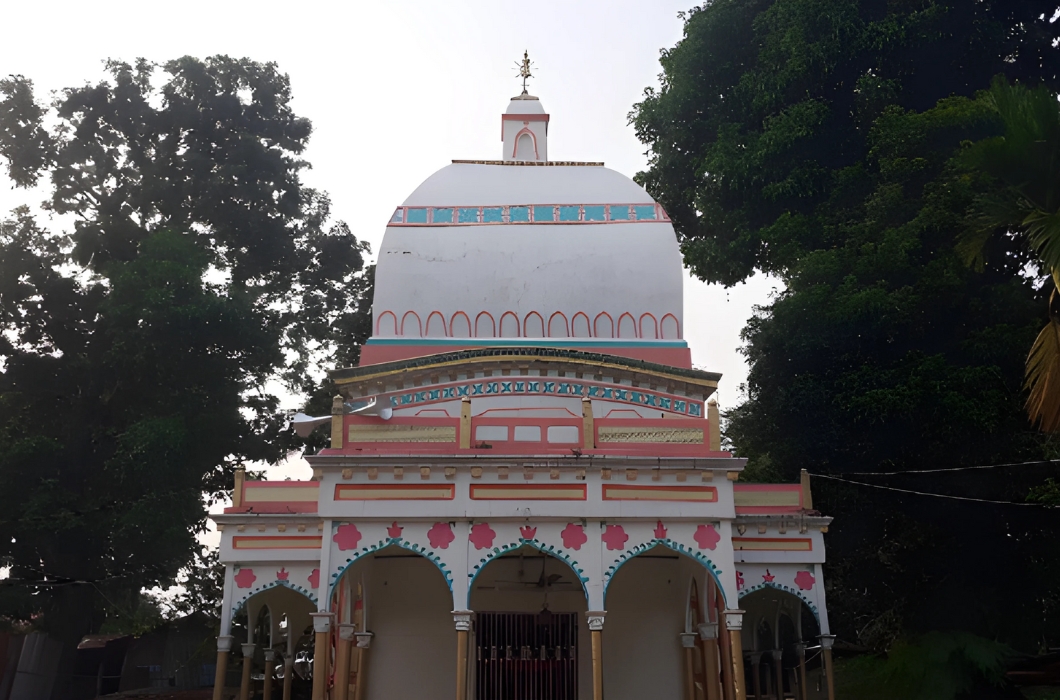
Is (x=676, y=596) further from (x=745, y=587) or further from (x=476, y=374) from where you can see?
(x=476, y=374)

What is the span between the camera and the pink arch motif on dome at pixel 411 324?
663 inches

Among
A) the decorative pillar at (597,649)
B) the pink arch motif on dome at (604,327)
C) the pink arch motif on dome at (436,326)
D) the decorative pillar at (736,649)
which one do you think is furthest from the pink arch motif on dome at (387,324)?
the decorative pillar at (736,649)

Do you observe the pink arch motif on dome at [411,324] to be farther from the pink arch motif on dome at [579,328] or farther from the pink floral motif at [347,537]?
the pink floral motif at [347,537]

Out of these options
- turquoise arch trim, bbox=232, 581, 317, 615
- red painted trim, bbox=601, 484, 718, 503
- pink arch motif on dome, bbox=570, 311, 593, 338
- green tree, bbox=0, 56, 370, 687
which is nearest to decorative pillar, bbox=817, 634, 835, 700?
red painted trim, bbox=601, 484, 718, 503

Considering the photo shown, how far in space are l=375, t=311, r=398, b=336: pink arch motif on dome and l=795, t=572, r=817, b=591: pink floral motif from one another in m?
7.54

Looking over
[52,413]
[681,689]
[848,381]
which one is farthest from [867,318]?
[52,413]

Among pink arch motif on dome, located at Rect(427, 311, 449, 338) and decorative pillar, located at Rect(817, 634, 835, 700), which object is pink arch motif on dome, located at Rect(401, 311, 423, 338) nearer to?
pink arch motif on dome, located at Rect(427, 311, 449, 338)

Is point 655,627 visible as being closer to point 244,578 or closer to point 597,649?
point 597,649

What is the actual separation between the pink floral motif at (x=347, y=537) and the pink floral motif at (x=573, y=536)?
2.71m

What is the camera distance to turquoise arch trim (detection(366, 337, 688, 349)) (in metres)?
16.6

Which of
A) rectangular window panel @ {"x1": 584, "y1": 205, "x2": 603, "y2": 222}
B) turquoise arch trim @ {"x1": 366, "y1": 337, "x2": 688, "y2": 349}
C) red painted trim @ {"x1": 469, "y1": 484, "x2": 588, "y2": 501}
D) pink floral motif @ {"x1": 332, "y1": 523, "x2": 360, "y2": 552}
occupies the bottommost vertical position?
pink floral motif @ {"x1": 332, "y1": 523, "x2": 360, "y2": 552}

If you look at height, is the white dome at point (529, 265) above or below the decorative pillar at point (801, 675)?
above

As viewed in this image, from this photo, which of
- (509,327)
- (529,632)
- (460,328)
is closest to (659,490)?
(529,632)

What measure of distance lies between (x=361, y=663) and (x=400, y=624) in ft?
2.75
